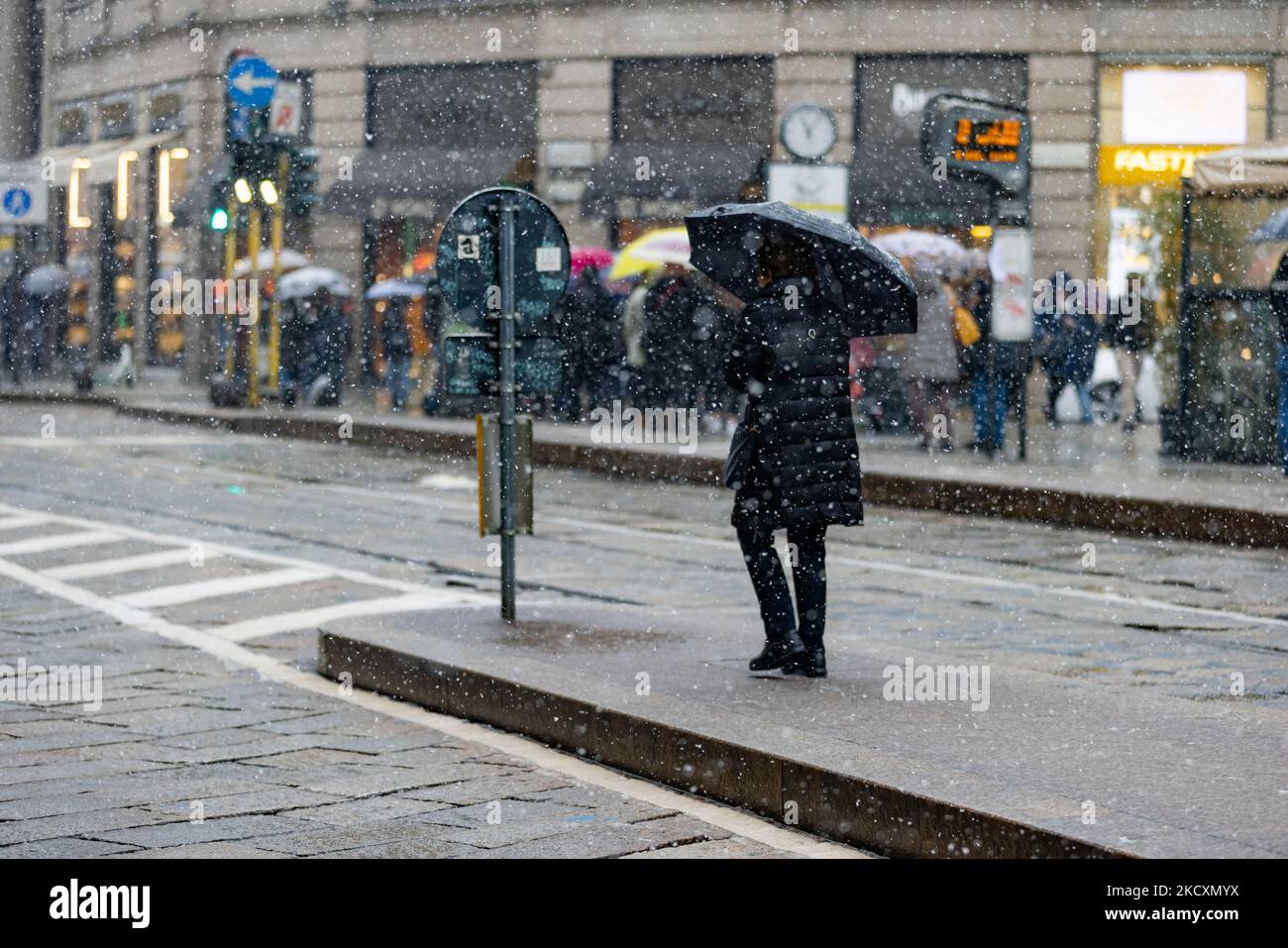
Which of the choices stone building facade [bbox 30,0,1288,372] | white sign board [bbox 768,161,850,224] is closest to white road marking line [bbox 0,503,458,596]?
white sign board [bbox 768,161,850,224]

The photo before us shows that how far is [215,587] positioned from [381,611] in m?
1.37

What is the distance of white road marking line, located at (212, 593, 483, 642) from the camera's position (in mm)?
9078

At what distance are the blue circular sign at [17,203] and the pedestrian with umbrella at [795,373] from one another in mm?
24626

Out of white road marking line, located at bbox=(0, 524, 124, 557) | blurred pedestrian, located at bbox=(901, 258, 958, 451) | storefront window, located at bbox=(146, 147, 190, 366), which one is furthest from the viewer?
storefront window, located at bbox=(146, 147, 190, 366)

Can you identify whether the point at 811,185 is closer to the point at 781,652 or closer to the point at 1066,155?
the point at 1066,155

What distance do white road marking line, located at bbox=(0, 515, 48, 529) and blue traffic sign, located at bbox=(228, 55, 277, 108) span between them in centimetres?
1125

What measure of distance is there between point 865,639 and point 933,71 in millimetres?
20039

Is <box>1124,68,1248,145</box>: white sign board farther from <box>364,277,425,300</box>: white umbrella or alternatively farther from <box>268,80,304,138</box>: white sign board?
<box>268,80,304,138</box>: white sign board

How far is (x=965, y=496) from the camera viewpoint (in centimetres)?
1484

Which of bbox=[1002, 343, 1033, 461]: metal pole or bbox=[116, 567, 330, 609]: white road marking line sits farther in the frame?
bbox=[1002, 343, 1033, 461]: metal pole

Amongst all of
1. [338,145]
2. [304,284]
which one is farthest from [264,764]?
[338,145]

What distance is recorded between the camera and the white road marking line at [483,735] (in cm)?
561

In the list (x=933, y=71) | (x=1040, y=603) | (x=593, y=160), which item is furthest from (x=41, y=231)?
(x=1040, y=603)

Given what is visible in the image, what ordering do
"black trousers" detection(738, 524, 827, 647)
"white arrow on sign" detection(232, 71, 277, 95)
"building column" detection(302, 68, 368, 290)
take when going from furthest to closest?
"building column" detection(302, 68, 368, 290), "white arrow on sign" detection(232, 71, 277, 95), "black trousers" detection(738, 524, 827, 647)
